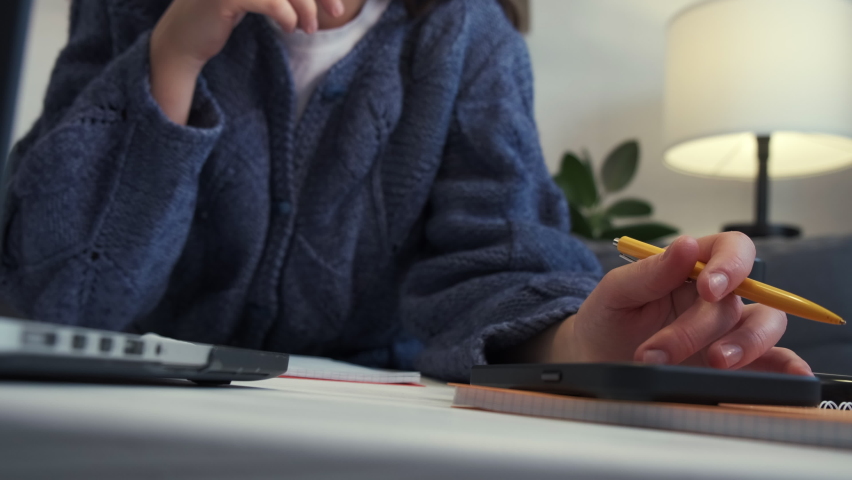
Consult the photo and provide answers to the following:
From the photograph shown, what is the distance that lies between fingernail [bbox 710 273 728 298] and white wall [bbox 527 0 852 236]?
4.75 ft

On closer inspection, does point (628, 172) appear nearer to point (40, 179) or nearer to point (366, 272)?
point (366, 272)

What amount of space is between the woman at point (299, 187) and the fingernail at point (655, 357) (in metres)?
0.16

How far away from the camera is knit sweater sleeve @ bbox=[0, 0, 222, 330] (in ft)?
2.11

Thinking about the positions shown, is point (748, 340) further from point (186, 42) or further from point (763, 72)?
point (763, 72)

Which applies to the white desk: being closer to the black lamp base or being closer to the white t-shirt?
the white t-shirt

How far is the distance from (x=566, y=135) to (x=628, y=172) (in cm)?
25

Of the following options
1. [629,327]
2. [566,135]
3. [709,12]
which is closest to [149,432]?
[629,327]

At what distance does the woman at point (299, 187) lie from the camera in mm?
640

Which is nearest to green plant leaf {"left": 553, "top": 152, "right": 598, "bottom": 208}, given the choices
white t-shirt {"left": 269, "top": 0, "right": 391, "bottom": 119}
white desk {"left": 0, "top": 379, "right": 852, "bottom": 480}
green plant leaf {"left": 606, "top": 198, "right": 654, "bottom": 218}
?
green plant leaf {"left": 606, "top": 198, "right": 654, "bottom": 218}

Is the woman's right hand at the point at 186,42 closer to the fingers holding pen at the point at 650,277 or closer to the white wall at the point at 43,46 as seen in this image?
the fingers holding pen at the point at 650,277

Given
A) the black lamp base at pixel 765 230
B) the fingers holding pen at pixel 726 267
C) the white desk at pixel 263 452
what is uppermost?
the black lamp base at pixel 765 230

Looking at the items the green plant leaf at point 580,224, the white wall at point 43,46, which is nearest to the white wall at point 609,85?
the green plant leaf at point 580,224

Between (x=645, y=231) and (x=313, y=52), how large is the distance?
97 cm

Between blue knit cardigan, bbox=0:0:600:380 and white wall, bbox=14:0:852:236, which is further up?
white wall, bbox=14:0:852:236
